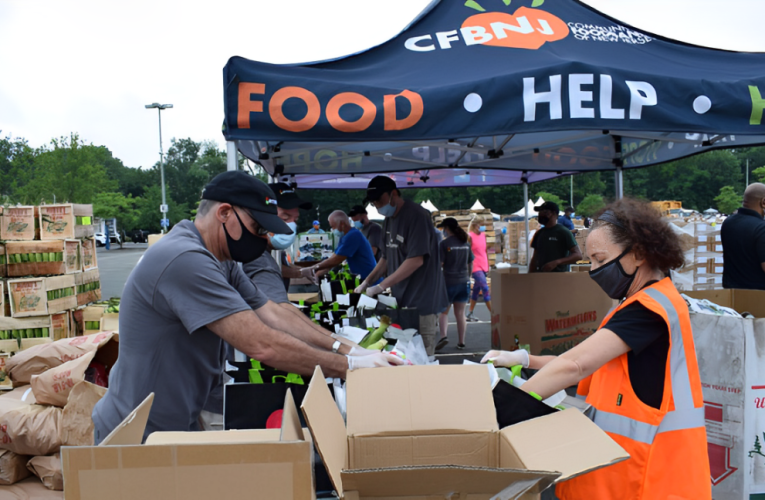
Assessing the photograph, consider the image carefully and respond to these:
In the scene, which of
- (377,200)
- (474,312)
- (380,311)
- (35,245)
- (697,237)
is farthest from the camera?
(474,312)

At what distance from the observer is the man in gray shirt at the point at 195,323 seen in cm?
179

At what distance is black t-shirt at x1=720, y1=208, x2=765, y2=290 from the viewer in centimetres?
434

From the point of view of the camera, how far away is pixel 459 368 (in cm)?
169

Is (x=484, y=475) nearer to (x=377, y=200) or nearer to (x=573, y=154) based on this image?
(x=377, y=200)

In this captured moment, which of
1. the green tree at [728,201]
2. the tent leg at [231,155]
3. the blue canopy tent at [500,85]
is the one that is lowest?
the tent leg at [231,155]

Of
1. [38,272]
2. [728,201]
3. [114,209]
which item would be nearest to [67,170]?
[114,209]

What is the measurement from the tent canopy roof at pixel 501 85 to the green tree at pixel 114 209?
46979 millimetres

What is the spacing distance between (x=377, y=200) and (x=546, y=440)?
3736 mm

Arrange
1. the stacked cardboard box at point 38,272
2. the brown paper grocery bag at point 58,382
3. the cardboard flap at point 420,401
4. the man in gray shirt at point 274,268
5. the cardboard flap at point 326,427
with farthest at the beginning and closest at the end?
the stacked cardboard box at point 38,272
the brown paper grocery bag at point 58,382
the man in gray shirt at point 274,268
the cardboard flap at point 420,401
the cardboard flap at point 326,427

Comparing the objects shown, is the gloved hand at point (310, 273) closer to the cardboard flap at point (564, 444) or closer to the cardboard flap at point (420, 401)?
the cardboard flap at point (420, 401)

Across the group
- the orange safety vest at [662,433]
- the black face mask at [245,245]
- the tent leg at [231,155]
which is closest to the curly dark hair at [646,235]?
the orange safety vest at [662,433]

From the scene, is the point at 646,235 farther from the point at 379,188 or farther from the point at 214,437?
→ the point at 379,188

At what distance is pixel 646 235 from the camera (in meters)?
1.90

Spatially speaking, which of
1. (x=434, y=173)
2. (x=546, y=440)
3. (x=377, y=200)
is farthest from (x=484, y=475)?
(x=434, y=173)
